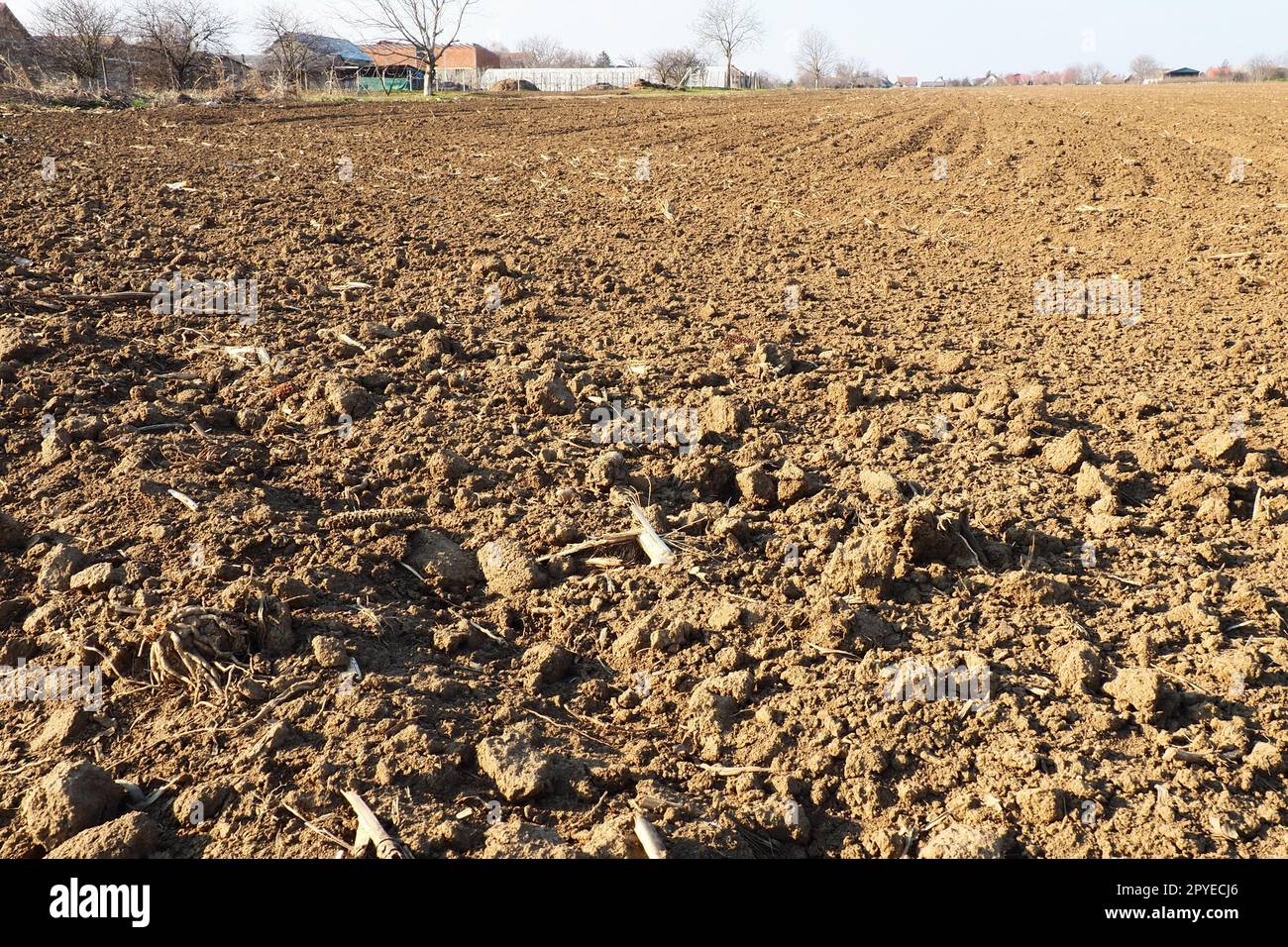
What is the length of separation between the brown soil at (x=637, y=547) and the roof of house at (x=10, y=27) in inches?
1368

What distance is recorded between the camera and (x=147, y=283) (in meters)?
5.99

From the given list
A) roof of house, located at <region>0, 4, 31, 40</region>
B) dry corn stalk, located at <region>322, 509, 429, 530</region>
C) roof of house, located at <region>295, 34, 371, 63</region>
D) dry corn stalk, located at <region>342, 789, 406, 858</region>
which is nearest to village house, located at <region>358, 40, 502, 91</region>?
roof of house, located at <region>295, 34, 371, 63</region>

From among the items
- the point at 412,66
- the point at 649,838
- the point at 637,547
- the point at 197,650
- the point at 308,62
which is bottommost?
the point at 649,838

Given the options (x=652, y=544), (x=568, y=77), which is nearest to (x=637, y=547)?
(x=652, y=544)

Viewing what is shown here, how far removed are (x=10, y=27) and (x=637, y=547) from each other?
143ft

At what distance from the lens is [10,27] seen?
114ft

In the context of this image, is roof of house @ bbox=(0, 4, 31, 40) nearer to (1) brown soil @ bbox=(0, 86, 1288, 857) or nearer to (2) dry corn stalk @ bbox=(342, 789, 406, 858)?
(1) brown soil @ bbox=(0, 86, 1288, 857)

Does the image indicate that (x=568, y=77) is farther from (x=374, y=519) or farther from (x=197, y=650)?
(x=197, y=650)

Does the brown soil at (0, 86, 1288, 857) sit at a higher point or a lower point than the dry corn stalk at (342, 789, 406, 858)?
higher

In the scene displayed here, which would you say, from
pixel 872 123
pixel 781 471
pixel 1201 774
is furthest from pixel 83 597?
pixel 872 123

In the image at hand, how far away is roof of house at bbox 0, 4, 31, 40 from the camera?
33250mm


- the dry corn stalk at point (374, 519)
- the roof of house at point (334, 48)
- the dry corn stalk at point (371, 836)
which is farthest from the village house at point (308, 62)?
the dry corn stalk at point (371, 836)

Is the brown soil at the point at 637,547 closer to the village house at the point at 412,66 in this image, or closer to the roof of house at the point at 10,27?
the village house at the point at 412,66

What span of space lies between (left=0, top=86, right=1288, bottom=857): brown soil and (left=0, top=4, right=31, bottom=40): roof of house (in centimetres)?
3474
